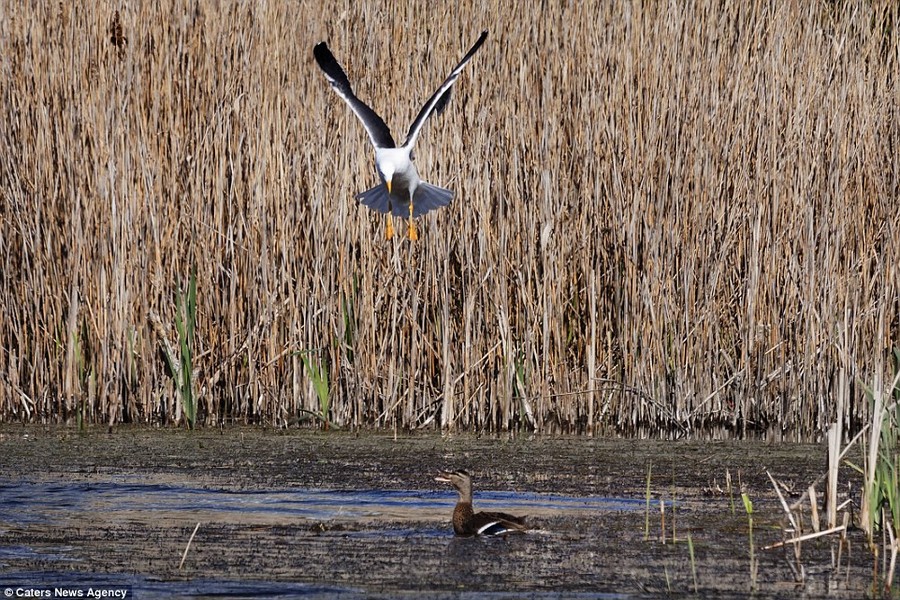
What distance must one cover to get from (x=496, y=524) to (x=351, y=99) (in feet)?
7.79

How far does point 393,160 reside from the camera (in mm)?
6164

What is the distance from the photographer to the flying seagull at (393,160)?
20.1 ft

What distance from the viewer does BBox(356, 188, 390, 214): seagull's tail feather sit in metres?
6.27

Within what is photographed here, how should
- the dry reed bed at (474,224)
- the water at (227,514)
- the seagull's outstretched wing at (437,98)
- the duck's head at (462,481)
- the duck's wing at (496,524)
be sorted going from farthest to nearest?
1. the dry reed bed at (474,224)
2. the seagull's outstretched wing at (437,98)
3. the duck's head at (462,481)
4. the duck's wing at (496,524)
5. the water at (227,514)

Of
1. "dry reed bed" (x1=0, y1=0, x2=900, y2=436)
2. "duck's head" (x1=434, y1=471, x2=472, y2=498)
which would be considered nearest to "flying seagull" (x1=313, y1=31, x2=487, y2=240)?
"dry reed bed" (x1=0, y1=0, x2=900, y2=436)

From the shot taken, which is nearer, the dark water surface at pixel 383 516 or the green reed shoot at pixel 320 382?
the dark water surface at pixel 383 516

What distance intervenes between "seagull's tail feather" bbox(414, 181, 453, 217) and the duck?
1.92 metres

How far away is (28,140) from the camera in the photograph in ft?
22.0

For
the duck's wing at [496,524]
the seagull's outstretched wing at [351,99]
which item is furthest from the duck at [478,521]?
the seagull's outstretched wing at [351,99]

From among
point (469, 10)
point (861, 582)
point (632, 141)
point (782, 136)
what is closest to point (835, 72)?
point (782, 136)

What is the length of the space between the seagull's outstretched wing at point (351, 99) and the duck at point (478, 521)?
1.97 metres

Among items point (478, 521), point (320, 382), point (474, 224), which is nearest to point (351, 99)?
point (474, 224)

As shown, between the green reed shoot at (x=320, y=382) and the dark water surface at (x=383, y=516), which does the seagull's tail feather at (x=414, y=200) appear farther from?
Answer: the dark water surface at (x=383, y=516)

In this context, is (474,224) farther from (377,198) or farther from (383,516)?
(383,516)
